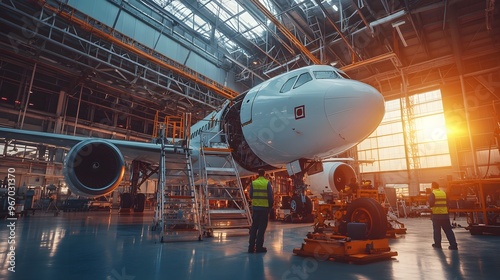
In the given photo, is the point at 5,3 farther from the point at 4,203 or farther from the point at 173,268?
the point at 173,268

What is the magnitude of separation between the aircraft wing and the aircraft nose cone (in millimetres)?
4752

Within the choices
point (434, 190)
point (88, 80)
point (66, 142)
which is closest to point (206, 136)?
point (66, 142)

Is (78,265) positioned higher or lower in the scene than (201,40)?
lower

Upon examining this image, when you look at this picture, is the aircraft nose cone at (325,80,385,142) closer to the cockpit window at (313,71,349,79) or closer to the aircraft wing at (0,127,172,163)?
the cockpit window at (313,71,349,79)

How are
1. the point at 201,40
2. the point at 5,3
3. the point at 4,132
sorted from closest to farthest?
the point at 4,132
the point at 5,3
the point at 201,40

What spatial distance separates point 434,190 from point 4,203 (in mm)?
14594

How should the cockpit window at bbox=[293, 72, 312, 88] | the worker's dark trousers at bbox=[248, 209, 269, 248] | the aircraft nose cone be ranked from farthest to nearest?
the cockpit window at bbox=[293, 72, 312, 88]
the aircraft nose cone
the worker's dark trousers at bbox=[248, 209, 269, 248]

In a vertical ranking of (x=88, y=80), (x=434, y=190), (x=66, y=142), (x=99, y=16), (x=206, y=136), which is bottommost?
(x=434, y=190)

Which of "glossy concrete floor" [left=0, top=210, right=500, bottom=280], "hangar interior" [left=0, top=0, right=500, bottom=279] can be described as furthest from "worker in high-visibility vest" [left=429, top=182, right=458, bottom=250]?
"hangar interior" [left=0, top=0, right=500, bottom=279]

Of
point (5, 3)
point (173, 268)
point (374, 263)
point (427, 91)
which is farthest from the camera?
point (427, 91)

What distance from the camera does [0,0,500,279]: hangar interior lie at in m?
17.5

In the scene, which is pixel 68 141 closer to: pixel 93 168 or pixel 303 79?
pixel 93 168

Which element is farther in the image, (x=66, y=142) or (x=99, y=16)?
(x=99, y=16)

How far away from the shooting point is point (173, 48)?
20.9 m
